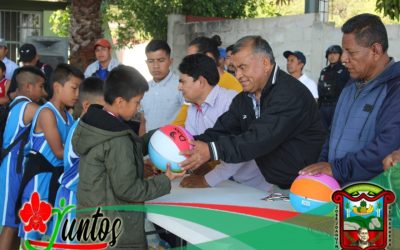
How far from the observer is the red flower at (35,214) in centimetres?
441

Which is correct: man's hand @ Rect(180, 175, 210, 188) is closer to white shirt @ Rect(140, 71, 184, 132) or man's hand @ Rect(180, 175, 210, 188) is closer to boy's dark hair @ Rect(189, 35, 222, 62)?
white shirt @ Rect(140, 71, 184, 132)

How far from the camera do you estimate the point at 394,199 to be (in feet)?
8.57

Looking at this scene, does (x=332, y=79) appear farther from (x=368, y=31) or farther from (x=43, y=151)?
(x=368, y=31)

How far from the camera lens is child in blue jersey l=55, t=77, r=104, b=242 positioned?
4.26 metres

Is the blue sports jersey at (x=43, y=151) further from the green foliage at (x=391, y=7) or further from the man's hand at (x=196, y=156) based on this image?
the green foliage at (x=391, y=7)

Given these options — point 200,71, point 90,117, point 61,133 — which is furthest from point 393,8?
point 90,117

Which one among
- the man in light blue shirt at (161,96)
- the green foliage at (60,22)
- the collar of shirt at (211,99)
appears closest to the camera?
the collar of shirt at (211,99)

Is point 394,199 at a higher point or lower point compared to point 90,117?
lower

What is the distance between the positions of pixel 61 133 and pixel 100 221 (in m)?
1.40

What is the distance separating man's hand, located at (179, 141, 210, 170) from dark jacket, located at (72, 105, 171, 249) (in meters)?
0.19

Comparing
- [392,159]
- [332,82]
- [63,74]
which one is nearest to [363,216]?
[392,159]

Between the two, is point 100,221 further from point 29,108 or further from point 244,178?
point 29,108

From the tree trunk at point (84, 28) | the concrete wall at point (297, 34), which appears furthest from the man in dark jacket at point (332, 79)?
the tree trunk at point (84, 28)

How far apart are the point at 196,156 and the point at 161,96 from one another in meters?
2.03
